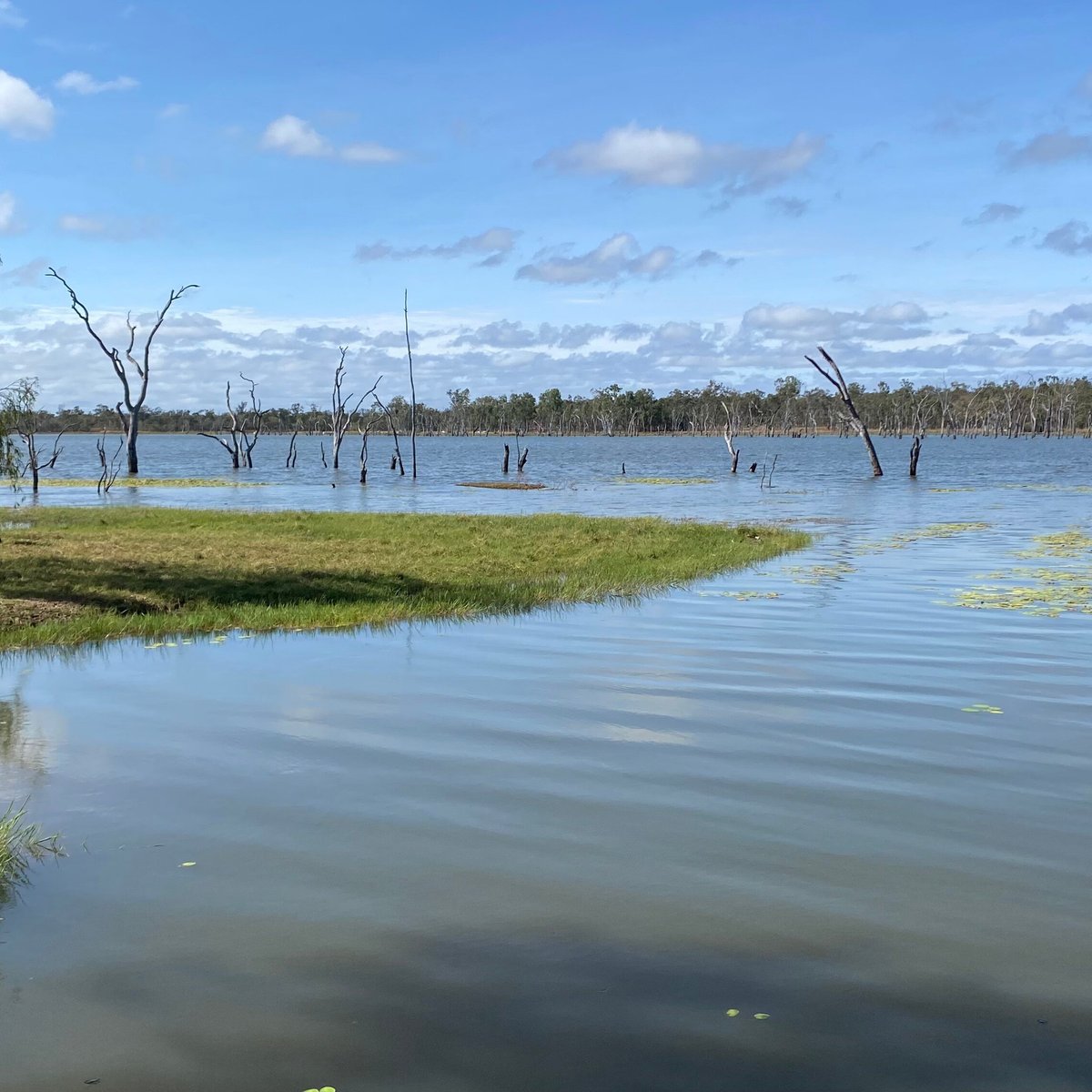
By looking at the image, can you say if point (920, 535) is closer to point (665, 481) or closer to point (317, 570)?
point (317, 570)

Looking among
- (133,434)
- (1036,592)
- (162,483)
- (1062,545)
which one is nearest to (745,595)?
(1036,592)

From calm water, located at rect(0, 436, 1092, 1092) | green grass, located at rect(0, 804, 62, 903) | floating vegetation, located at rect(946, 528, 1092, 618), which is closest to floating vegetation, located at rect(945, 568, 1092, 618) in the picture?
floating vegetation, located at rect(946, 528, 1092, 618)

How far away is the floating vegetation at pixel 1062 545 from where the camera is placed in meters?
24.1

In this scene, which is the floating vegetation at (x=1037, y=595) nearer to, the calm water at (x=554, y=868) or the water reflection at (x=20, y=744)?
the calm water at (x=554, y=868)

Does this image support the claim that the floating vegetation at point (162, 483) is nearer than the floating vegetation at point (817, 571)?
No

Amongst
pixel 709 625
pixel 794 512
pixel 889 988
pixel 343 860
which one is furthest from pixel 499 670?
pixel 794 512

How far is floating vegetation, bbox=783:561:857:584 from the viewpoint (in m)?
19.5

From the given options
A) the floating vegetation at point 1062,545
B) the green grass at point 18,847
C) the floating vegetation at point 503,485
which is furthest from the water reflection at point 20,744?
the floating vegetation at point 503,485

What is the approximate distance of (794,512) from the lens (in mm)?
40250

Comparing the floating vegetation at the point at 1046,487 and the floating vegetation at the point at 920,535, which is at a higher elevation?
the floating vegetation at the point at 1046,487

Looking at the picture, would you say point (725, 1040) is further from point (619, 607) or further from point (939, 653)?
point (619, 607)

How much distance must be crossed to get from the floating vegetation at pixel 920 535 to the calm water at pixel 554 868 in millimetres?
13362

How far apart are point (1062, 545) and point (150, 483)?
49.2m

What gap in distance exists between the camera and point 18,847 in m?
6.53
